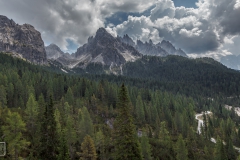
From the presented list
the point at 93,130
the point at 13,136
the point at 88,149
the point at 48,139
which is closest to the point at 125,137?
the point at 48,139

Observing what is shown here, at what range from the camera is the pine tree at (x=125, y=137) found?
26.2 metres

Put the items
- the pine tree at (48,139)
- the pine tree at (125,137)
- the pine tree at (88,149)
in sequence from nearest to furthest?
1. the pine tree at (125,137)
2. the pine tree at (48,139)
3. the pine tree at (88,149)

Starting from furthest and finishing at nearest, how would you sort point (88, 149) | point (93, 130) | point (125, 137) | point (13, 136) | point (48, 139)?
point (93, 130) < point (88, 149) < point (48, 139) < point (13, 136) < point (125, 137)

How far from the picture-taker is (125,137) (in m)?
26.6

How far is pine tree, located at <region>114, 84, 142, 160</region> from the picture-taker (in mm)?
26234

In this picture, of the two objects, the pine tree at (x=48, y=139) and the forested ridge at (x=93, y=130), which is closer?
the forested ridge at (x=93, y=130)

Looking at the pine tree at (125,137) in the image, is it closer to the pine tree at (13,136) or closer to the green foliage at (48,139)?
the green foliage at (48,139)

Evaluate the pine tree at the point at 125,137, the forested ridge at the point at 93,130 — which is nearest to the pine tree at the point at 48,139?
the forested ridge at the point at 93,130

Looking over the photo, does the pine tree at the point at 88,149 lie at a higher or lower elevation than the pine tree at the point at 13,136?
lower

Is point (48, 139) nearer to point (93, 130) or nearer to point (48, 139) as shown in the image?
point (48, 139)

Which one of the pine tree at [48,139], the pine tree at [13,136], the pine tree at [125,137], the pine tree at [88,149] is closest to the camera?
the pine tree at [125,137]

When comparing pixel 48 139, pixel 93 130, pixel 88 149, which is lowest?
pixel 88 149

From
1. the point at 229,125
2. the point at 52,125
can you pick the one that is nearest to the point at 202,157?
the point at 229,125

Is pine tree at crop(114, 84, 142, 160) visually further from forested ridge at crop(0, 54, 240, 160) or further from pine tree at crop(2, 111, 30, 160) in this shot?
pine tree at crop(2, 111, 30, 160)
